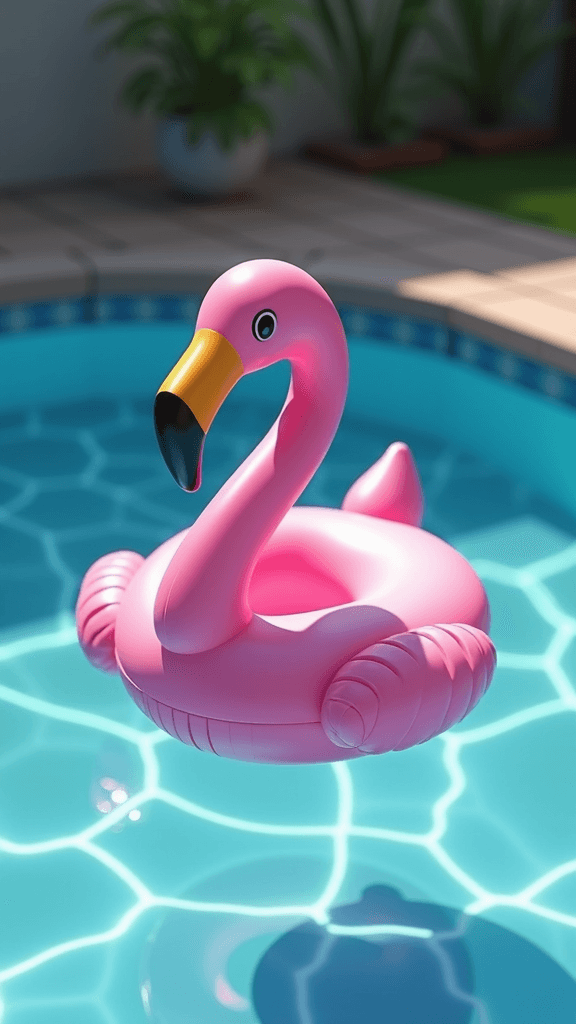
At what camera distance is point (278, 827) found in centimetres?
221

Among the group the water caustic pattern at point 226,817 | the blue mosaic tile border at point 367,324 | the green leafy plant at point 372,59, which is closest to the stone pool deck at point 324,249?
the blue mosaic tile border at point 367,324

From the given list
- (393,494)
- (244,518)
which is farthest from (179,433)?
(393,494)

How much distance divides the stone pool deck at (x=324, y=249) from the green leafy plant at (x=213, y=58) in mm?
392

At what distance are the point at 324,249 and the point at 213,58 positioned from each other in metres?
1.19

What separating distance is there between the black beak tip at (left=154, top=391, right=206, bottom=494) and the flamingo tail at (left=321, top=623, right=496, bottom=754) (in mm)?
366

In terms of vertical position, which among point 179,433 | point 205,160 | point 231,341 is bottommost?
point 179,433

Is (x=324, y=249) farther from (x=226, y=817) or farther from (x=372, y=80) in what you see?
(x=226, y=817)

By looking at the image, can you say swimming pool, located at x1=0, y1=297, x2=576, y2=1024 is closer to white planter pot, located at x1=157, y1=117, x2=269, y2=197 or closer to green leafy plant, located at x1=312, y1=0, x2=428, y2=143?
white planter pot, located at x1=157, y1=117, x2=269, y2=197

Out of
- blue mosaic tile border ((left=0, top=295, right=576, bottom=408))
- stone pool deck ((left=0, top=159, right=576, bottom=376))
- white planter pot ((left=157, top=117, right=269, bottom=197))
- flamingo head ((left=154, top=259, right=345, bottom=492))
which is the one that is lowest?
flamingo head ((left=154, top=259, right=345, bottom=492))

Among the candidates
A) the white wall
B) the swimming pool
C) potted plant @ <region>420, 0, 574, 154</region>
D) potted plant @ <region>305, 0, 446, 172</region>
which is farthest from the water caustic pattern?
potted plant @ <region>420, 0, 574, 154</region>

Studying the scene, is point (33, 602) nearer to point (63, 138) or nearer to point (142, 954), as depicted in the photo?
point (142, 954)

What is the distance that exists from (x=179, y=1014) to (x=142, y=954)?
146mm

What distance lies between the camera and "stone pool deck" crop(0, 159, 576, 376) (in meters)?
3.83

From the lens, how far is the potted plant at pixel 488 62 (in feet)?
A: 20.0
